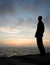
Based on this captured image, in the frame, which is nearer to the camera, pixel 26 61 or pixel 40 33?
pixel 26 61

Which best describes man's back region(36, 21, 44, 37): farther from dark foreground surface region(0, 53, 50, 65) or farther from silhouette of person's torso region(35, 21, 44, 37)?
dark foreground surface region(0, 53, 50, 65)

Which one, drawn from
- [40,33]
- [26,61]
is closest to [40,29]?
[40,33]

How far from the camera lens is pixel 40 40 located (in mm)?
12211

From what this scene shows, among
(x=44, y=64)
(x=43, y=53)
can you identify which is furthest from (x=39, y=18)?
(x=44, y=64)

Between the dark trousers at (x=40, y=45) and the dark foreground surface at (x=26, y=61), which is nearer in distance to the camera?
the dark foreground surface at (x=26, y=61)

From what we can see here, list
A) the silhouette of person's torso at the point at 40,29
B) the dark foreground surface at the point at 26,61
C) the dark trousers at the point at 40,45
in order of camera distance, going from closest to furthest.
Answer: the dark foreground surface at the point at 26,61 < the dark trousers at the point at 40,45 < the silhouette of person's torso at the point at 40,29

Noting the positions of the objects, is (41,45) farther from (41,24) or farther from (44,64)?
(44,64)

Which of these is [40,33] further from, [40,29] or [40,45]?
[40,45]

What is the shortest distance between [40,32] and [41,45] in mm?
799

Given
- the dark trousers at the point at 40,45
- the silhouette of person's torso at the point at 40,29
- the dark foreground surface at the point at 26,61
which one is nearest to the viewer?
the dark foreground surface at the point at 26,61

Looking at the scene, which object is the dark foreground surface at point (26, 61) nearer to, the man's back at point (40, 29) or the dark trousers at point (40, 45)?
the dark trousers at point (40, 45)

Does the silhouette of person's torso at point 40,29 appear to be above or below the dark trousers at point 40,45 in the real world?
above

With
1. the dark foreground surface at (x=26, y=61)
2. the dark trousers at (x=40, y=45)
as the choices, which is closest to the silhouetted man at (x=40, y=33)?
the dark trousers at (x=40, y=45)

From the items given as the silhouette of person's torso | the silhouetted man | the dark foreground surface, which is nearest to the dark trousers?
the silhouetted man
